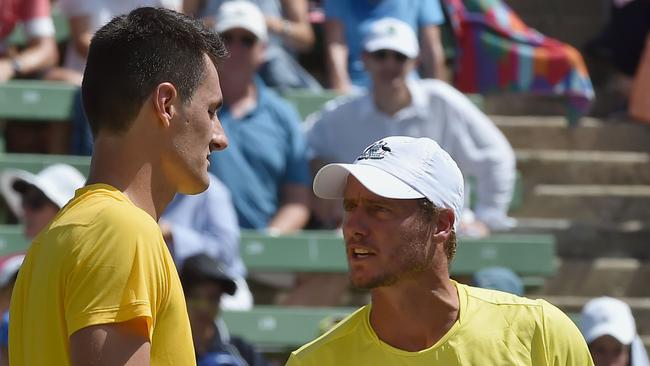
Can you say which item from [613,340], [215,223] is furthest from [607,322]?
[215,223]

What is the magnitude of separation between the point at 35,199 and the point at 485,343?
3.36m

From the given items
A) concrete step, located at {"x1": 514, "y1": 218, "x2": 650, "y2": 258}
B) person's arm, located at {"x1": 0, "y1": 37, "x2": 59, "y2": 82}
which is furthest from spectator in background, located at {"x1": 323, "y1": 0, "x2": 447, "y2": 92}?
person's arm, located at {"x1": 0, "y1": 37, "x2": 59, "y2": 82}

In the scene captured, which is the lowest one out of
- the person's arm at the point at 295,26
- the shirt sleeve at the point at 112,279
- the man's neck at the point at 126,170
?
the person's arm at the point at 295,26

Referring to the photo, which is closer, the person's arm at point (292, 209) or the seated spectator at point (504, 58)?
the person's arm at point (292, 209)

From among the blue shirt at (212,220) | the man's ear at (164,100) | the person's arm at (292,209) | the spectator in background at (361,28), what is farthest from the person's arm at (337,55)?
the man's ear at (164,100)

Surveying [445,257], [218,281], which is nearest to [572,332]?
[445,257]

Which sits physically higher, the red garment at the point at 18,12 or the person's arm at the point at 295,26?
the red garment at the point at 18,12

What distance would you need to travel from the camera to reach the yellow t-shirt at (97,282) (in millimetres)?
2586

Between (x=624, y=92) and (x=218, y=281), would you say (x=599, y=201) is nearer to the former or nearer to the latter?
(x=624, y=92)

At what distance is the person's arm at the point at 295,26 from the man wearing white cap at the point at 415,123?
0.96 metres

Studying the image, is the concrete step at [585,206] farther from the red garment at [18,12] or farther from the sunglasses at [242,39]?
the red garment at [18,12]

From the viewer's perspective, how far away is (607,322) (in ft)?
19.1

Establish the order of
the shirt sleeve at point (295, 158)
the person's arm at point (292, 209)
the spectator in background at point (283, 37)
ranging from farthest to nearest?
the spectator in background at point (283, 37) → the shirt sleeve at point (295, 158) → the person's arm at point (292, 209)

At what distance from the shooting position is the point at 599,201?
8578 millimetres
